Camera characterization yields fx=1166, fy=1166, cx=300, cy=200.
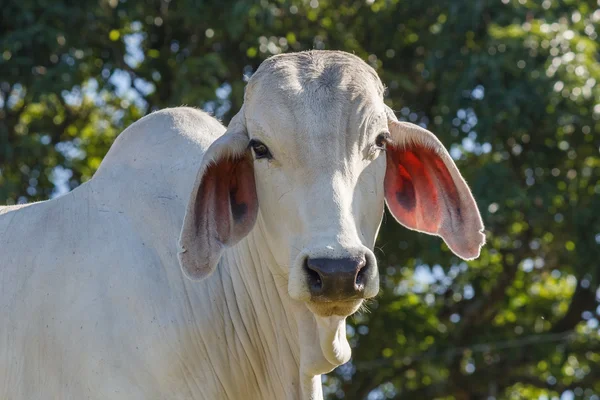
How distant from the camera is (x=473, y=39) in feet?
42.9

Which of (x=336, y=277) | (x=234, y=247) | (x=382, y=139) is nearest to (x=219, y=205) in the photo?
(x=234, y=247)

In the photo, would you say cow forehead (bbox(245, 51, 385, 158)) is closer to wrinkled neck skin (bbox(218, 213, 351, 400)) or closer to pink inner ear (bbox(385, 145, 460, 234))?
pink inner ear (bbox(385, 145, 460, 234))

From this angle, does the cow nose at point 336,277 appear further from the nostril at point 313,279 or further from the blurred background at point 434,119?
the blurred background at point 434,119

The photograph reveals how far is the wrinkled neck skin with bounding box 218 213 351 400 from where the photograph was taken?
482 cm

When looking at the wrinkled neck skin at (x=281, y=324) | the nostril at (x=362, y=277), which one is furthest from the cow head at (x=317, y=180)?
the wrinkled neck skin at (x=281, y=324)

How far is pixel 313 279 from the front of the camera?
4246 millimetres

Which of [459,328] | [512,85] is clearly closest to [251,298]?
[512,85]

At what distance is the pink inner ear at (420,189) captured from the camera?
513 cm

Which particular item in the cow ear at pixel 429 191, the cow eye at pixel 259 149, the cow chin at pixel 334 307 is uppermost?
the cow eye at pixel 259 149

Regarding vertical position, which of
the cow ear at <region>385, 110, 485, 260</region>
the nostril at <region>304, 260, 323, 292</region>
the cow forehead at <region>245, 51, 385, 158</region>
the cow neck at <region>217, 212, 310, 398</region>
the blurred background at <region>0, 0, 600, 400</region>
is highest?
the cow forehead at <region>245, 51, 385, 158</region>

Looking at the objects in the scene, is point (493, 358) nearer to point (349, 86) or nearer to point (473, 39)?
point (473, 39)

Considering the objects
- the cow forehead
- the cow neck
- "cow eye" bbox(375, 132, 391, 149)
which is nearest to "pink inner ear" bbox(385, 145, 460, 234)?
"cow eye" bbox(375, 132, 391, 149)

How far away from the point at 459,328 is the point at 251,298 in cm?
1033

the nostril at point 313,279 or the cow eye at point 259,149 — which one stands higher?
the cow eye at point 259,149
